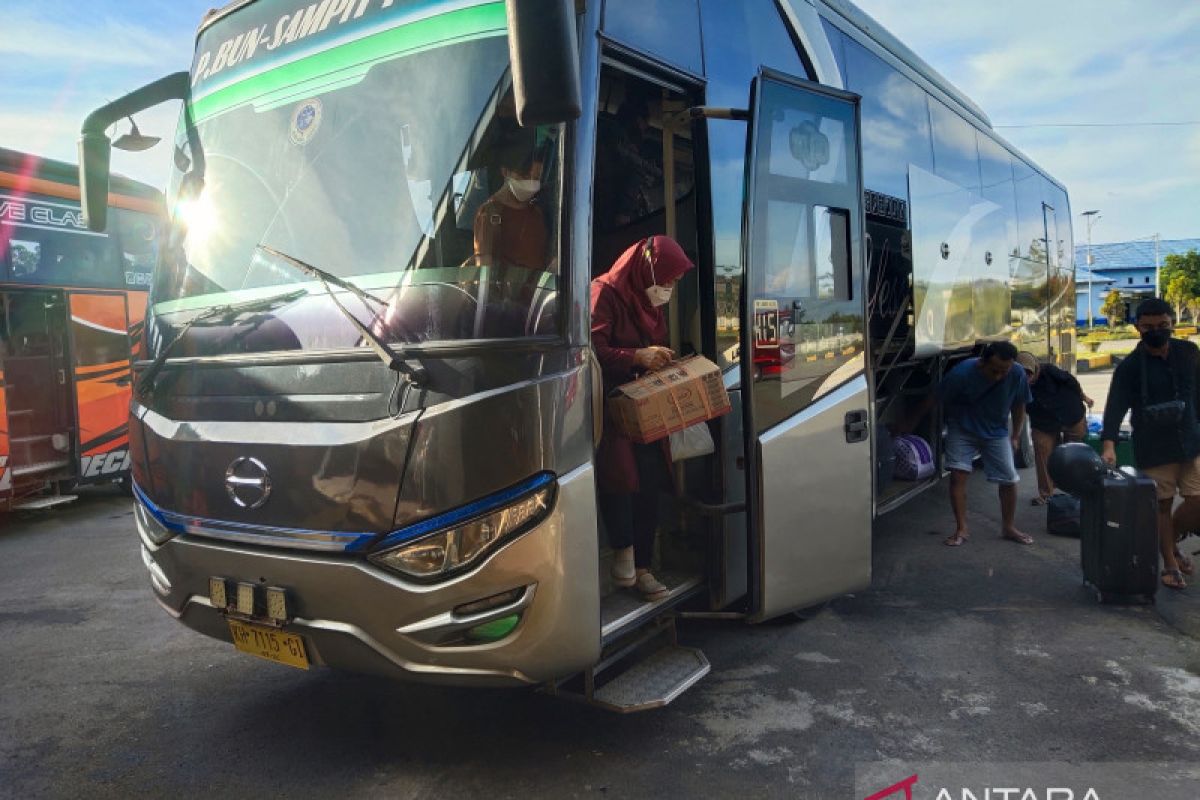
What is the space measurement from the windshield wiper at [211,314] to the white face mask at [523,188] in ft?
2.73

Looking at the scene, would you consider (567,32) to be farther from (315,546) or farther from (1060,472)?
(1060,472)

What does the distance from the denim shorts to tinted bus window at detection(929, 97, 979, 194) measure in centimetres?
208

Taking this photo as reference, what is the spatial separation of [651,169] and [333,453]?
2376 mm

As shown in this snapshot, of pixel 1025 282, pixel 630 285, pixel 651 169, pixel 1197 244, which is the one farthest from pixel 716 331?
pixel 1197 244

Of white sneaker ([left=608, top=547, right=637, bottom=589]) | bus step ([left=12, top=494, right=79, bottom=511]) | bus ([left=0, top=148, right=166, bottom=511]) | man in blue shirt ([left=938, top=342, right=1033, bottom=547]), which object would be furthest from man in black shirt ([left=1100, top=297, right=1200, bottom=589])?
bus step ([left=12, top=494, right=79, bottom=511])

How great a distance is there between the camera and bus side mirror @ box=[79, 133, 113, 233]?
4.15 meters

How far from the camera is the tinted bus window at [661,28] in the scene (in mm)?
3328

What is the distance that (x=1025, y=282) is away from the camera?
350 inches

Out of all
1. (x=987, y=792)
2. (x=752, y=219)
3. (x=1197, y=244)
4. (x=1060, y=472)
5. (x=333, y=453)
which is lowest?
(x=987, y=792)

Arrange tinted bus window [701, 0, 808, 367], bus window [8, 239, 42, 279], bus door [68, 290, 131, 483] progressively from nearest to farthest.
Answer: tinted bus window [701, 0, 808, 367], bus window [8, 239, 42, 279], bus door [68, 290, 131, 483]

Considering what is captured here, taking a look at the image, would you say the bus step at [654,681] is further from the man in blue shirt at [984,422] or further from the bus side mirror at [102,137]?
the man in blue shirt at [984,422]

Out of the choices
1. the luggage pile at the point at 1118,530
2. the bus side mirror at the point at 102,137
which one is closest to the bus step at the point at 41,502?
the bus side mirror at the point at 102,137

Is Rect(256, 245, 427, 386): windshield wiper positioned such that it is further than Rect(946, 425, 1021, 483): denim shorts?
No

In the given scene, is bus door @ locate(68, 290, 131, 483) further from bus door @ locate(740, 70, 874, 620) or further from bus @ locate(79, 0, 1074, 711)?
bus door @ locate(740, 70, 874, 620)
